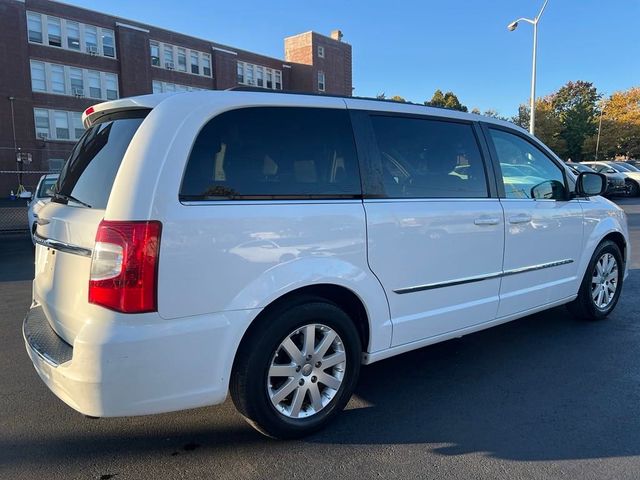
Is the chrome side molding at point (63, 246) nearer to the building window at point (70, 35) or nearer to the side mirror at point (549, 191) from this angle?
the side mirror at point (549, 191)

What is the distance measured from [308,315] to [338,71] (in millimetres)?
51415

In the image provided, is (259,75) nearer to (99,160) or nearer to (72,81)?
(72,81)

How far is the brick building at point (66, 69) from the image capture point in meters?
31.7

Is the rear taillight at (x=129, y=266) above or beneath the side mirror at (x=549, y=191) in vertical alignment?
beneath

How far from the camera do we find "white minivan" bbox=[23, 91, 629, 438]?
232 cm

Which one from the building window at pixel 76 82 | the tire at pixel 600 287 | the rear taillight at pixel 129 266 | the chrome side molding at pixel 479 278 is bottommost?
the tire at pixel 600 287

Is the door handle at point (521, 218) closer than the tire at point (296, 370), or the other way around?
the tire at point (296, 370)

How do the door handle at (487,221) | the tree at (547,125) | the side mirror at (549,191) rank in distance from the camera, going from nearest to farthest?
the door handle at (487,221), the side mirror at (549,191), the tree at (547,125)

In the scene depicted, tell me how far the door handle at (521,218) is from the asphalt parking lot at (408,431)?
1.14m

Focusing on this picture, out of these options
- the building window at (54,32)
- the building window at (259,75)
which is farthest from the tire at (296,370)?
the building window at (259,75)

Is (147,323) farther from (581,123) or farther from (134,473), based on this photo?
(581,123)

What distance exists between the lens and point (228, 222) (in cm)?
247

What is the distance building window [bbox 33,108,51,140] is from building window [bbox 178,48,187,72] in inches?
444

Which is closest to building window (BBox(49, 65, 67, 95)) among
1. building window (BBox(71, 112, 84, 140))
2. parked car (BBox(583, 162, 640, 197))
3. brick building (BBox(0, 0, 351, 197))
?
brick building (BBox(0, 0, 351, 197))
